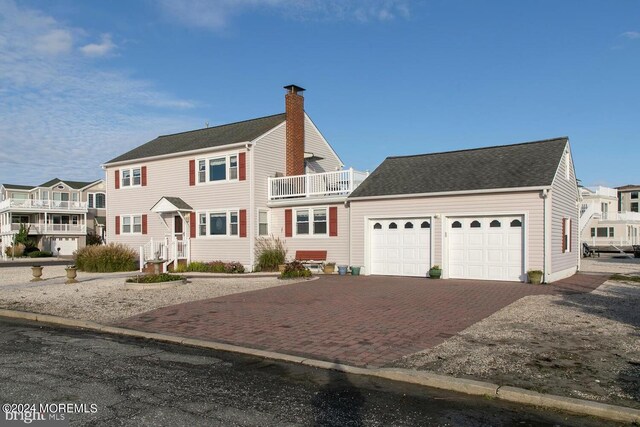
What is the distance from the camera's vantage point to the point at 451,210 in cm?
1867

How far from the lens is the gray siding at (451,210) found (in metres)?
17.1

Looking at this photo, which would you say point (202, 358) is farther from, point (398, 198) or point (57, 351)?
point (398, 198)

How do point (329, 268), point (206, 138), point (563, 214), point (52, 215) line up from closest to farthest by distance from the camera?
point (563, 214) < point (329, 268) < point (206, 138) < point (52, 215)

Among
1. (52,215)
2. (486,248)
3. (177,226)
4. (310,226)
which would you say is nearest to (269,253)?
(310,226)

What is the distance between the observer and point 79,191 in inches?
2442

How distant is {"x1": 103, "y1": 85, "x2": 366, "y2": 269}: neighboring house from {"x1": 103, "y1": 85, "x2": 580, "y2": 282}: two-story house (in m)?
0.06

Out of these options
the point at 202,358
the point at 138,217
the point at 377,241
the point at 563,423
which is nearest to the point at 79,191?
the point at 138,217

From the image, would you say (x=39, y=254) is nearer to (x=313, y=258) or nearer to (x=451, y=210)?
(x=313, y=258)

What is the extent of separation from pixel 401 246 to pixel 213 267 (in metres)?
9.12

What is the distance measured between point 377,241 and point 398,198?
210 cm

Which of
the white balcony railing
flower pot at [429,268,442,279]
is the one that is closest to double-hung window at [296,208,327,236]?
the white balcony railing

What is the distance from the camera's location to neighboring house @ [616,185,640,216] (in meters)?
82.5

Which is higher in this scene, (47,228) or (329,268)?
(47,228)

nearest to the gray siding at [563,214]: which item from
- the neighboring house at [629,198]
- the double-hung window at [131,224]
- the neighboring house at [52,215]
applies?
the double-hung window at [131,224]
